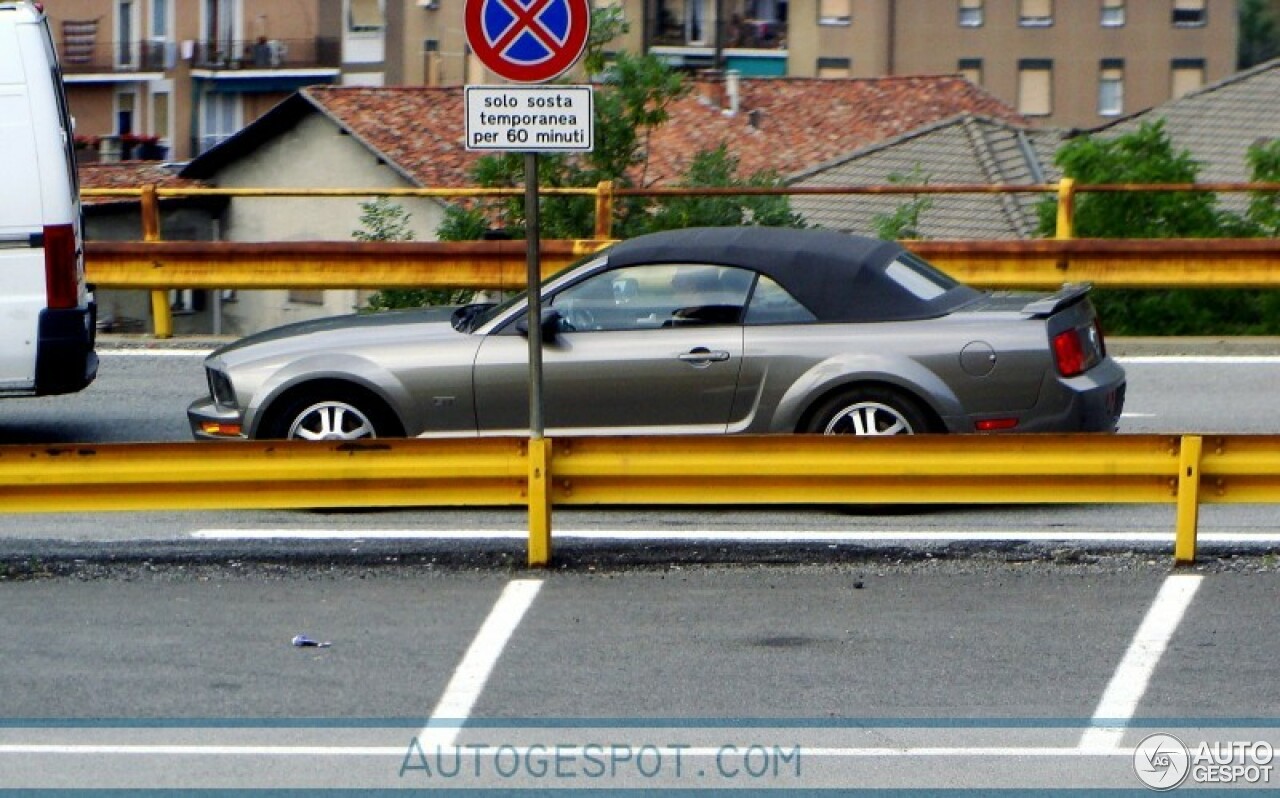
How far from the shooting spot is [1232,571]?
28.3 feet

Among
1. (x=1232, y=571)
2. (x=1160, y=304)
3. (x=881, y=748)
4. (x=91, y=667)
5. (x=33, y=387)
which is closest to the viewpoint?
(x=881, y=748)

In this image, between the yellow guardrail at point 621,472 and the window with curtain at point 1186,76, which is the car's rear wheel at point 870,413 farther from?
the window with curtain at point 1186,76

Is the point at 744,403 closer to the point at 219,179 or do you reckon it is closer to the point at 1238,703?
the point at 1238,703

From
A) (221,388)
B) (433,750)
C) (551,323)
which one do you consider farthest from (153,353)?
(433,750)

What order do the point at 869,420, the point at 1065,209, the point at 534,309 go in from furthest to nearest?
the point at 1065,209 → the point at 869,420 → the point at 534,309

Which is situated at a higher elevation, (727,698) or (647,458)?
(647,458)

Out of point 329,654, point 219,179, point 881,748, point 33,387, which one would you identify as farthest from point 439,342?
point 219,179

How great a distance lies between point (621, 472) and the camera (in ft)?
28.7

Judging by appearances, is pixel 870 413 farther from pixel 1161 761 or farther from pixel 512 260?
pixel 512 260

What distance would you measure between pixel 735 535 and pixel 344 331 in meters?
2.28

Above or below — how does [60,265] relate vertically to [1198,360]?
above

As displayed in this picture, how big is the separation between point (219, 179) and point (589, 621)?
40758 millimetres

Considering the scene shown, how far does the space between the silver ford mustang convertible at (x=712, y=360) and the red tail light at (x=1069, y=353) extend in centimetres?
1

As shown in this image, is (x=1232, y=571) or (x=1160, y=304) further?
(x=1160, y=304)
